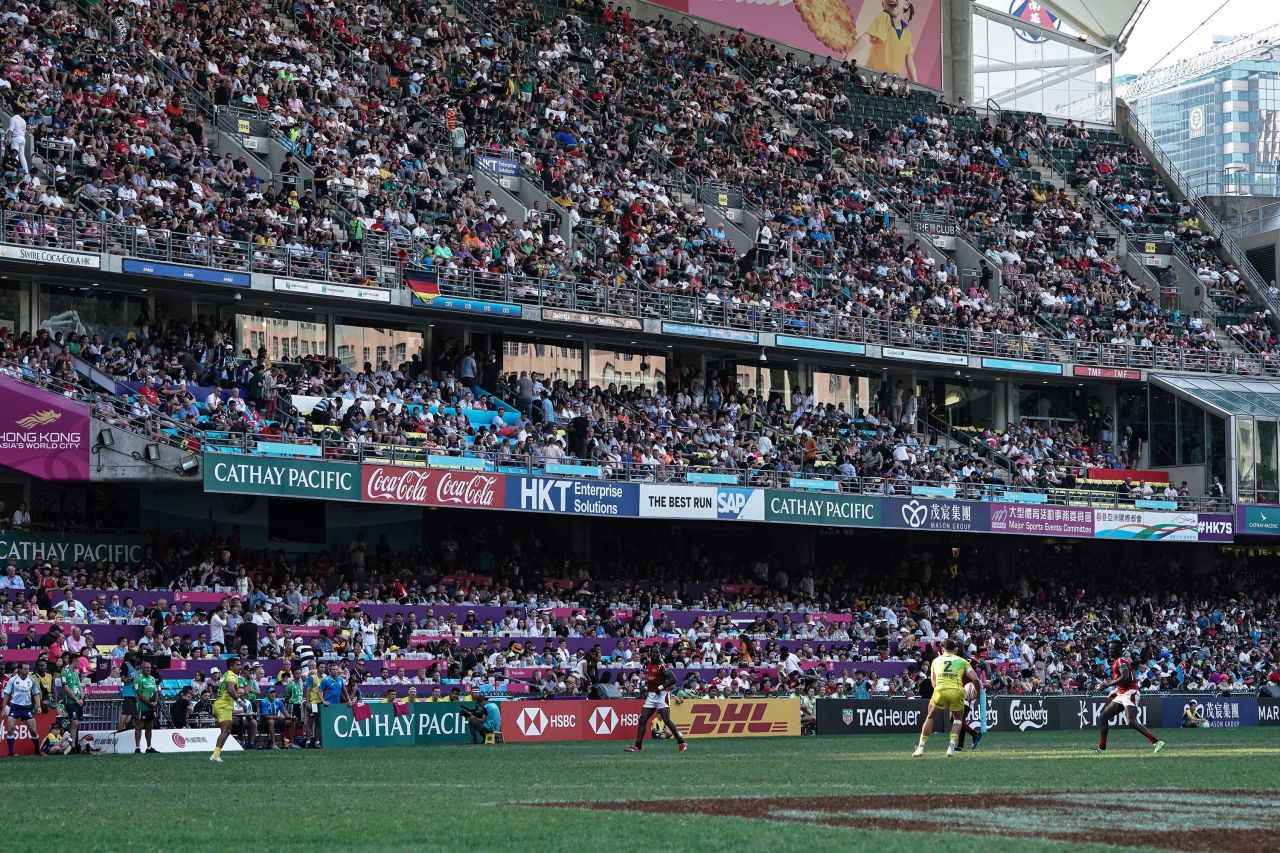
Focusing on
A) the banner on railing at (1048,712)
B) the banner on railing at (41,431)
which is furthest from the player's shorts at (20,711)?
the banner on railing at (1048,712)

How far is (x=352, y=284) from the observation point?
42.9 m

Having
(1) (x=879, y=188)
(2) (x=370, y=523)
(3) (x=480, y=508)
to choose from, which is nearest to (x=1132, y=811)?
(3) (x=480, y=508)

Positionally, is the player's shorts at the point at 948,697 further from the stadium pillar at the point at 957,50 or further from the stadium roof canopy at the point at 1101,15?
the stadium roof canopy at the point at 1101,15

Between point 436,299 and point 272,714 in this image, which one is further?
point 436,299

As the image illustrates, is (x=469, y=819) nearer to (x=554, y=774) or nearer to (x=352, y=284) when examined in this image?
(x=554, y=774)

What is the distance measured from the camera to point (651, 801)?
667 inches

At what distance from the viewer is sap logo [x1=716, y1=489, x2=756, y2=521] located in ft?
150

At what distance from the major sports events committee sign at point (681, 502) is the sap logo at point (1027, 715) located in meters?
9.46

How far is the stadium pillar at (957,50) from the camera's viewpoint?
71750 millimetres

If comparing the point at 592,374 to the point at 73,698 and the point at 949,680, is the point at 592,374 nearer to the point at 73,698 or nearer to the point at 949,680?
the point at 73,698

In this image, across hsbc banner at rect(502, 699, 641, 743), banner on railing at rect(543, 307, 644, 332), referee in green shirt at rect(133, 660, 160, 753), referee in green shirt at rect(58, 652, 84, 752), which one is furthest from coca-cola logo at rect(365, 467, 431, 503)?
referee in green shirt at rect(58, 652, 84, 752)

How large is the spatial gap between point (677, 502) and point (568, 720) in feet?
37.7

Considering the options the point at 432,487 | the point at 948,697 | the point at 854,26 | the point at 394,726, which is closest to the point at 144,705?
the point at 394,726

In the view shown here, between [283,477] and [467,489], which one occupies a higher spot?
[283,477]
